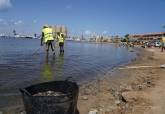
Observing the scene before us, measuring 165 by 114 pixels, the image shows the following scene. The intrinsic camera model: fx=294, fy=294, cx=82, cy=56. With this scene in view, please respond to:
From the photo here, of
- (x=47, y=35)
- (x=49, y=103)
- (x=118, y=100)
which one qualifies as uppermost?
(x=47, y=35)

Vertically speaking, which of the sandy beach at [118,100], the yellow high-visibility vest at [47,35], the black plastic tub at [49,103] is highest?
the yellow high-visibility vest at [47,35]

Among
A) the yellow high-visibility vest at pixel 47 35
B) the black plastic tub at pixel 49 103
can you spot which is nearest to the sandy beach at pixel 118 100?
the black plastic tub at pixel 49 103

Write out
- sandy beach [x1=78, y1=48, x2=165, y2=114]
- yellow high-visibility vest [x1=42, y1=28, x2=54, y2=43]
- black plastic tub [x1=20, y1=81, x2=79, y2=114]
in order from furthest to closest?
yellow high-visibility vest [x1=42, y1=28, x2=54, y2=43] < sandy beach [x1=78, y1=48, x2=165, y2=114] < black plastic tub [x1=20, y1=81, x2=79, y2=114]

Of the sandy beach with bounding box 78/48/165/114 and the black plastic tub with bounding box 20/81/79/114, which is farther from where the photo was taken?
the sandy beach with bounding box 78/48/165/114

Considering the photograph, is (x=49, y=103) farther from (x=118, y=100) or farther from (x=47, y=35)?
(x=47, y=35)

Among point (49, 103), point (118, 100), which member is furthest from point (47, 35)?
point (49, 103)

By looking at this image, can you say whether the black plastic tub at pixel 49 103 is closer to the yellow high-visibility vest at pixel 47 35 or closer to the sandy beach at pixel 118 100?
the sandy beach at pixel 118 100

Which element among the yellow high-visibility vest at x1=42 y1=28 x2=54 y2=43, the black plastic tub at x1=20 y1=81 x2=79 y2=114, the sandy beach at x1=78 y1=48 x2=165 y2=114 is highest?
the yellow high-visibility vest at x1=42 y1=28 x2=54 y2=43

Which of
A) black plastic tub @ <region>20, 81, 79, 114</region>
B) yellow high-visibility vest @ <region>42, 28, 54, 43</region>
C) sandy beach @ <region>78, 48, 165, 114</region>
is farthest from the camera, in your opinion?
yellow high-visibility vest @ <region>42, 28, 54, 43</region>

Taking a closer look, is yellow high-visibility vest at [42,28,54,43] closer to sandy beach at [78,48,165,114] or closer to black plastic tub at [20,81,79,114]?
sandy beach at [78,48,165,114]

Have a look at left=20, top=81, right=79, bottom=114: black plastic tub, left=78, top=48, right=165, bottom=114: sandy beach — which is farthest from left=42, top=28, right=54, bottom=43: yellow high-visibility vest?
left=20, top=81, right=79, bottom=114: black plastic tub

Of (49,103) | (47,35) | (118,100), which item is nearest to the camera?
(49,103)

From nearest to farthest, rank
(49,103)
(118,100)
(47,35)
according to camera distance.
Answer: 1. (49,103)
2. (118,100)
3. (47,35)

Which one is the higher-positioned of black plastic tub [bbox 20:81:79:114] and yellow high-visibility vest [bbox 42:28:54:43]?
yellow high-visibility vest [bbox 42:28:54:43]
